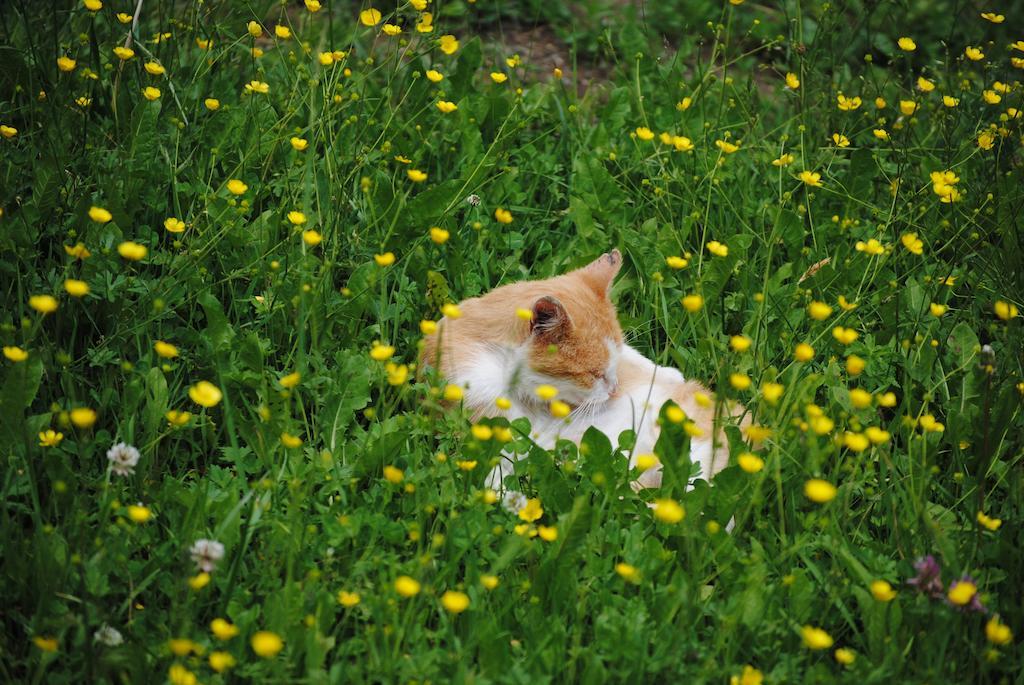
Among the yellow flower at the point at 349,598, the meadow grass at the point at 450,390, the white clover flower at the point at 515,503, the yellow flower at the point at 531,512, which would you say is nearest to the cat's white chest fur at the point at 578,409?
the meadow grass at the point at 450,390

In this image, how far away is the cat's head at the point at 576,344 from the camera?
2.59m

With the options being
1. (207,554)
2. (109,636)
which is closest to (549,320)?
(207,554)

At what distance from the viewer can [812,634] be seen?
168 centimetres

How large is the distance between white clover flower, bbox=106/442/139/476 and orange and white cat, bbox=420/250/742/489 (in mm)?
826

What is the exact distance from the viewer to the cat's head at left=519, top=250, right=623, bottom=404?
8.50ft

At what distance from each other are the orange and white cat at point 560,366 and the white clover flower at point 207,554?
2.89 feet

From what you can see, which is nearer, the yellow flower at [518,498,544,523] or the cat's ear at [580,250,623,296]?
the yellow flower at [518,498,544,523]

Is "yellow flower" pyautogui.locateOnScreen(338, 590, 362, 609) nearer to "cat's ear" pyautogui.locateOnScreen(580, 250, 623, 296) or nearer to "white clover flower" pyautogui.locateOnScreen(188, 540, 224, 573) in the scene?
"white clover flower" pyautogui.locateOnScreen(188, 540, 224, 573)

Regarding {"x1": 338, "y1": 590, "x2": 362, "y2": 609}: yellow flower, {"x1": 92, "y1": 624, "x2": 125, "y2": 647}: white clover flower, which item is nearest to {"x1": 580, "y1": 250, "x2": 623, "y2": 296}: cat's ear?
{"x1": 338, "y1": 590, "x2": 362, "y2": 609}: yellow flower

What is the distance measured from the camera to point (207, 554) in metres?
1.77

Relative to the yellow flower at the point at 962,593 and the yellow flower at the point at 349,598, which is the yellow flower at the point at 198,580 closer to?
the yellow flower at the point at 349,598

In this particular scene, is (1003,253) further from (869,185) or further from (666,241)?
(666,241)

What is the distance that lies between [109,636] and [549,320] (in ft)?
4.12

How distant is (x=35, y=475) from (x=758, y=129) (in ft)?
8.92
